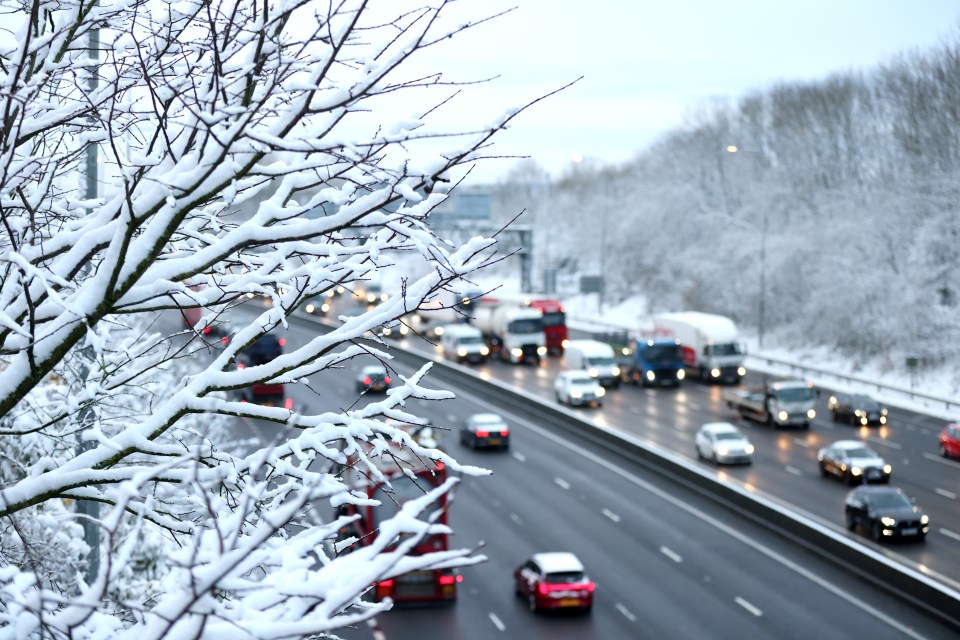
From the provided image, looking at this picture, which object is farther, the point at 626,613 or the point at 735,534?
the point at 735,534

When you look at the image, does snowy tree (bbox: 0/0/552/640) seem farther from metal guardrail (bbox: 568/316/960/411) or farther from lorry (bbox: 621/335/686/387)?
lorry (bbox: 621/335/686/387)

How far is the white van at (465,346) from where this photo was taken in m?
53.3

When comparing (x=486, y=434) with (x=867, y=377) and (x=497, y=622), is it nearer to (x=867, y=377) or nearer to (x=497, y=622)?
(x=497, y=622)

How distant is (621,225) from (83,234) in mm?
82260

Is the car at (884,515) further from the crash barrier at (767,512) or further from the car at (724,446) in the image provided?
the car at (724,446)

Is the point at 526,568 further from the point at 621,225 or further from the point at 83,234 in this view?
the point at 621,225

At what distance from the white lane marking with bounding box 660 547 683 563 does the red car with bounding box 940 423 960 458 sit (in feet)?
45.1

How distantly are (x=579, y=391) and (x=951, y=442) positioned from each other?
13.9 meters

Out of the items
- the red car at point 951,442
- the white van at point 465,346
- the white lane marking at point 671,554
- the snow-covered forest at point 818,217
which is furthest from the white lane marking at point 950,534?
the white van at point 465,346

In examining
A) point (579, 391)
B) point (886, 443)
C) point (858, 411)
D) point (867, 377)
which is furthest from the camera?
point (867, 377)

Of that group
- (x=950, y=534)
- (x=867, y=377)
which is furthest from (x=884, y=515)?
(x=867, y=377)

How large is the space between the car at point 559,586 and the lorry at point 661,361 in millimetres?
26982

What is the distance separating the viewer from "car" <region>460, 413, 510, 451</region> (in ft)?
114

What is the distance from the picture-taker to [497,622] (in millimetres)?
20312
